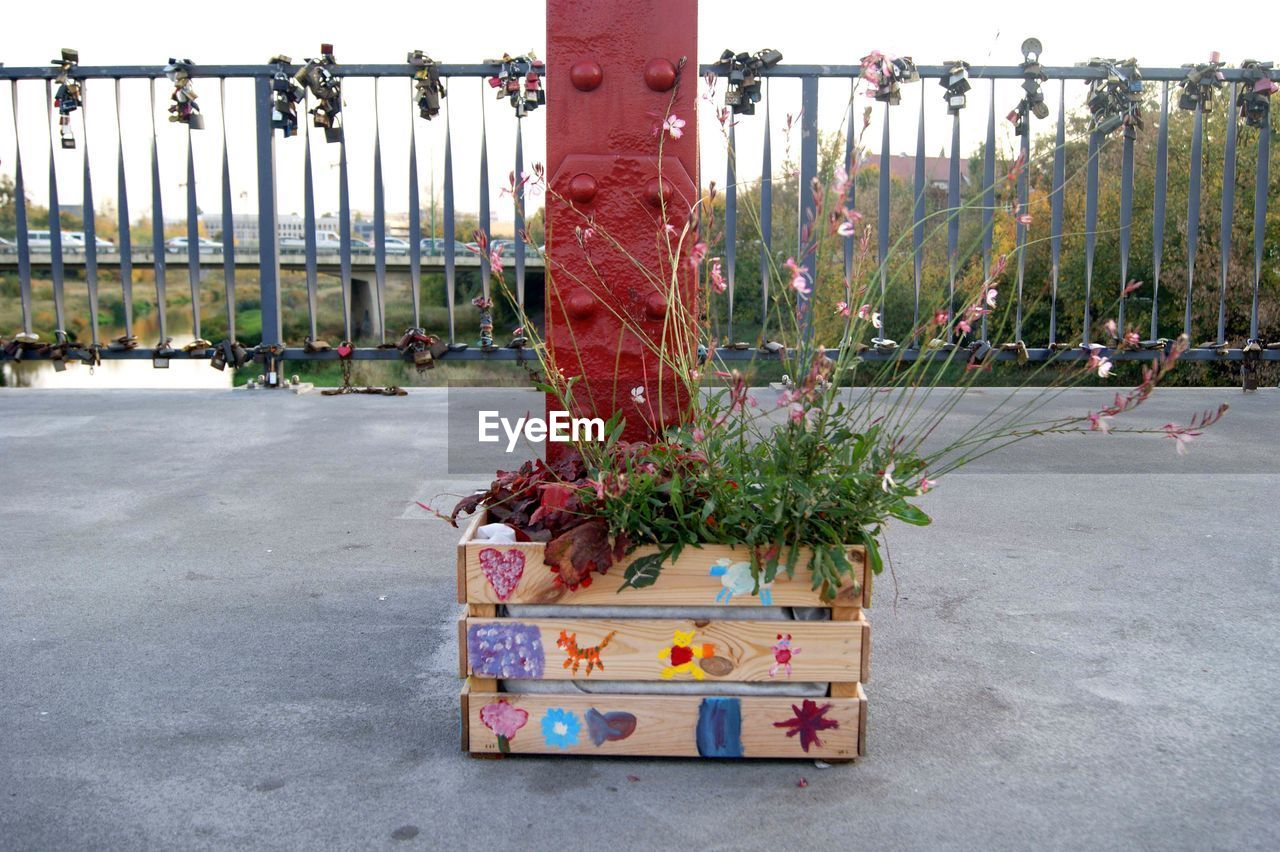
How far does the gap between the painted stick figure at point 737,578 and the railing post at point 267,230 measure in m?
5.53

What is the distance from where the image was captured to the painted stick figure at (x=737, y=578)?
2229mm

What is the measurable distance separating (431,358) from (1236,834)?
5.57m

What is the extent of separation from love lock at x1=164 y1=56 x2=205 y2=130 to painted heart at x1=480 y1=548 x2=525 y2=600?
18.7 feet

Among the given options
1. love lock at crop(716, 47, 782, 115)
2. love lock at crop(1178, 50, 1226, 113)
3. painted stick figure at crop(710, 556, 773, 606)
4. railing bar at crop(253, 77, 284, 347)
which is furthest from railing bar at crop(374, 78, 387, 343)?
painted stick figure at crop(710, 556, 773, 606)

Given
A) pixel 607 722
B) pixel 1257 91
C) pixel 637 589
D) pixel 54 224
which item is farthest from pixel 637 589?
pixel 54 224

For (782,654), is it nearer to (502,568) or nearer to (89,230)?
(502,568)

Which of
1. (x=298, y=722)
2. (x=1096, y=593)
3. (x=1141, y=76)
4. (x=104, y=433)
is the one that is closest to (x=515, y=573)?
(x=298, y=722)

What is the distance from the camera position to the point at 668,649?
226cm

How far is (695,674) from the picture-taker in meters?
2.26

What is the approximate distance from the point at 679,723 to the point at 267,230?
227 inches

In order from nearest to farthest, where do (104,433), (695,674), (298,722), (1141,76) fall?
(695,674) → (298,722) → (104,433) → (1141,76)

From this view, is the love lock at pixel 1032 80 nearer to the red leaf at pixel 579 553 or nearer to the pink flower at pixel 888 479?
the pink flower at pixel 888 479

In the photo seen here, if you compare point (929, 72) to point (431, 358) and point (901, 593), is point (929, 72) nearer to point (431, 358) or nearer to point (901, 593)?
point (431, 358)

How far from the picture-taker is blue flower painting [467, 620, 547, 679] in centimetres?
224
